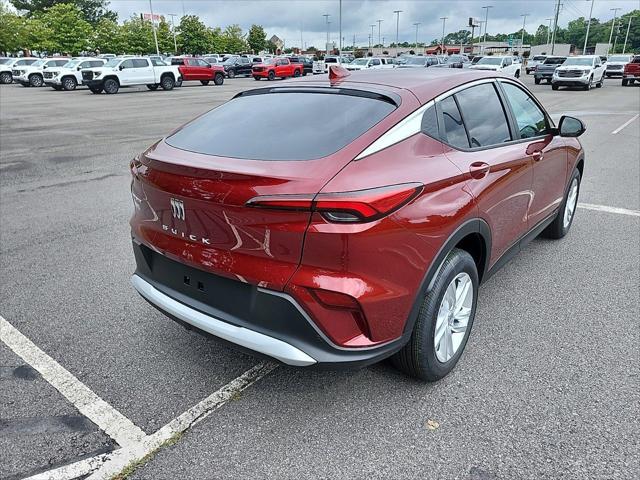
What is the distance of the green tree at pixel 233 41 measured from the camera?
84188 mm

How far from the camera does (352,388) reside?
2.88 meters

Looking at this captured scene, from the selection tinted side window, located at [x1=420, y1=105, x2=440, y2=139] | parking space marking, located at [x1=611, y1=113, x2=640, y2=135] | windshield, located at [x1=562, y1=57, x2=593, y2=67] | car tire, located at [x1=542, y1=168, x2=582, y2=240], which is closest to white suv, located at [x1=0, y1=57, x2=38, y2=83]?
windshield, located at [x1=562, y1=57, x2=593, y2=67]

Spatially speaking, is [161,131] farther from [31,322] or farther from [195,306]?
[195,306]

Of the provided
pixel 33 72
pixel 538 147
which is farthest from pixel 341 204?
pixel 33 72

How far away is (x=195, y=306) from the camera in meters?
2.64

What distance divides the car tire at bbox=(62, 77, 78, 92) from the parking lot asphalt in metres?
29.4

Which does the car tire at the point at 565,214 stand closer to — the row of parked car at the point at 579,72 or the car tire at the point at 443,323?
the car tire at the point at 443,323

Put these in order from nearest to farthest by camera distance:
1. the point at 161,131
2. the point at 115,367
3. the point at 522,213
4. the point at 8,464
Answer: the point at 8,464
the point at 115,367
the point at 522,213
the point at 161,131

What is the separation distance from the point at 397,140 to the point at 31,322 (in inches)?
114

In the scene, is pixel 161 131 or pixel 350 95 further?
pixel 161 131

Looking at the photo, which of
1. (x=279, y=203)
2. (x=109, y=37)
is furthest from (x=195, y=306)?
(x=109, y=37)

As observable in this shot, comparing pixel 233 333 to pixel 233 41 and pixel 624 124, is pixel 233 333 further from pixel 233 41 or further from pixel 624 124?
pixel 233 41

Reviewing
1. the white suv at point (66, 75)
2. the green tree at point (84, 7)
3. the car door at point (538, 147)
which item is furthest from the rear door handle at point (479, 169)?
the green tree at point (84, 7)

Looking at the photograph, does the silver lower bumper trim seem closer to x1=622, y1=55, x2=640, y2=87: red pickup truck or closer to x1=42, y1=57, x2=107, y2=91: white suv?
x1=42, y1=57, x2=107, y2=91: white suv
